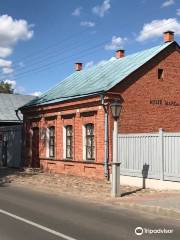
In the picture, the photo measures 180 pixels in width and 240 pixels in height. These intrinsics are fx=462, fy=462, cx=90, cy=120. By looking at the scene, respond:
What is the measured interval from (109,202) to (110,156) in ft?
23.9

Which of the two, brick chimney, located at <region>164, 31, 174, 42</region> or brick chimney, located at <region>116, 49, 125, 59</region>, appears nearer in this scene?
brick chimney, located at <region>164, 31, 174, 42</region>

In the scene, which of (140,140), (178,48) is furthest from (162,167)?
(178,48)

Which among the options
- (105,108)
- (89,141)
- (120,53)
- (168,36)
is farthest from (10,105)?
(105,108)

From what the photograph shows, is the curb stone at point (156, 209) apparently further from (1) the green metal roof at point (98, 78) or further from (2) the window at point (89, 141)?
(2) the window at point (89, 141)

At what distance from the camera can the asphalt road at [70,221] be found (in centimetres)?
893

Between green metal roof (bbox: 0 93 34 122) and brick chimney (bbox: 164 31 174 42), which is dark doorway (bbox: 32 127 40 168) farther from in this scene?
green metal roof (bbox: 0 93 34 122)

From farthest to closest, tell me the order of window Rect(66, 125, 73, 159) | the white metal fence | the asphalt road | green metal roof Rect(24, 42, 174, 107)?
window Rect(66, 125, 73, 159) → green metal roof Rect(24, 42, 174, 107) → the white metal fence → the asphalt road

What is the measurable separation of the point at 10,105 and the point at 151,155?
26.5m

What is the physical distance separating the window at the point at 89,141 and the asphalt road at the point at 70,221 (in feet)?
27.7

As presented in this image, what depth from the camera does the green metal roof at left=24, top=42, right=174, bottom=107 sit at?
22.9 meters

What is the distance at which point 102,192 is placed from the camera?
17.1 meters

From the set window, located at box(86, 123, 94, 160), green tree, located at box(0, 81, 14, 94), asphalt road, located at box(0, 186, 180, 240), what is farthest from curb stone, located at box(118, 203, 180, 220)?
green tree, located at box(0, 81, 14, 94)

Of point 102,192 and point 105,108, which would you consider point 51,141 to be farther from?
point 102,192

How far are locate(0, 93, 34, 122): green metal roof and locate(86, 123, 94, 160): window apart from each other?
1745cm
